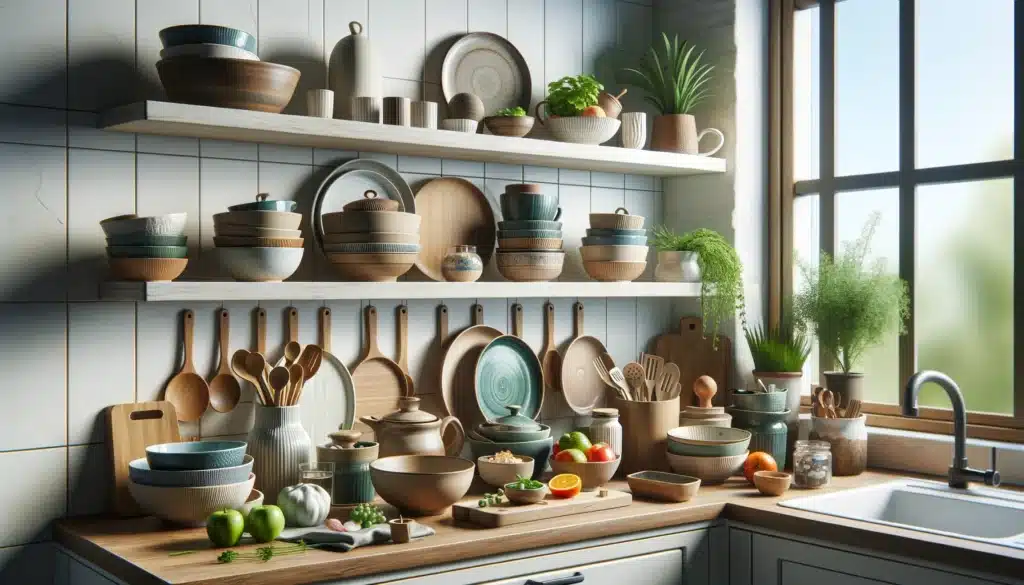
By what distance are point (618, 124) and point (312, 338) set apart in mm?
1048

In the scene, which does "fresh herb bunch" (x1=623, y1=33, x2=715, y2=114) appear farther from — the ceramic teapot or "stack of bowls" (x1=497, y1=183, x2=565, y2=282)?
the ceramic teapot

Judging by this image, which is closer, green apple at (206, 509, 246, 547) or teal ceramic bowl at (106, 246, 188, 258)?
green apple at (206, 509, 246, 547)

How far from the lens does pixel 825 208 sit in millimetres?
3145

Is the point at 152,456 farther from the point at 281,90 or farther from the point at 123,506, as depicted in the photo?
the point at 281,90

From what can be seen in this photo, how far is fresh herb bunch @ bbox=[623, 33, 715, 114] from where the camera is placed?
3.17 m

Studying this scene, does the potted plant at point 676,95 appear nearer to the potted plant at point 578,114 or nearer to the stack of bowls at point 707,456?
the potted plant at point 578,114

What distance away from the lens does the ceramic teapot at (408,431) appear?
100 inches

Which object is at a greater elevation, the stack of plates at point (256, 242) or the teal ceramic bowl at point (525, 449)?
the stack of plates at point (256, 242)

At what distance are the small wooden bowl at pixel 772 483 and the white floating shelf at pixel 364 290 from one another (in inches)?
25.1

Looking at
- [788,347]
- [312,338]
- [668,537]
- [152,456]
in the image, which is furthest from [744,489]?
[152,456]

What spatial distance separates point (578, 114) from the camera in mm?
2930

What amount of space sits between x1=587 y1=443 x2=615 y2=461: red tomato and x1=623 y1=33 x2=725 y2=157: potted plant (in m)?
0.99

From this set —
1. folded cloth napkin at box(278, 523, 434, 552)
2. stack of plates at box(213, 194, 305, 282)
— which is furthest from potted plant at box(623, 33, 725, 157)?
folded cloth napkin at box(278, 523, 434, 552)

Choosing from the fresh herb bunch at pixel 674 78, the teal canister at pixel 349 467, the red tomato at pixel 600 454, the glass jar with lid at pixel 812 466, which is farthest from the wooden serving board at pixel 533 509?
the fresh herb bunch at pixel 674 78
